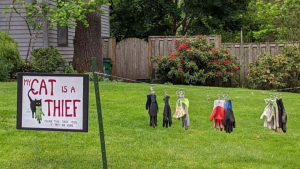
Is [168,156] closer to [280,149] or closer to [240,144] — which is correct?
[240,144]

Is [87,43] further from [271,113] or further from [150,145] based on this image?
[271,113]

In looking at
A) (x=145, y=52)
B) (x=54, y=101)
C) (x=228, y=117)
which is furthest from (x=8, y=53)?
(x=228, y=117)

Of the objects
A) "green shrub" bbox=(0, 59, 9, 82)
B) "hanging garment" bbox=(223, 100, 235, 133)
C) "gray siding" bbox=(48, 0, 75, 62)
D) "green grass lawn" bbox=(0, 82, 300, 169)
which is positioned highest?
"gray siding" bbox=(48, 0, 75, 62)

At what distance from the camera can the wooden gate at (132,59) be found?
17.2 meters

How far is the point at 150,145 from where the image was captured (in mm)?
6316

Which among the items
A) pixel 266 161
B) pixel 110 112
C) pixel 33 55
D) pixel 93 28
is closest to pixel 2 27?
pixel 33 55

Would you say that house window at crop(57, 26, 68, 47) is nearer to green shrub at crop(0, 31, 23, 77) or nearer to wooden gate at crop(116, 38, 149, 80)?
wooden gate at crop(116, 38, 149, 80)

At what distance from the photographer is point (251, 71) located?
15.2 m

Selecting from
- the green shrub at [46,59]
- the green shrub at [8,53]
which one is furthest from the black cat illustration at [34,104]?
the green shrub at [46,59]

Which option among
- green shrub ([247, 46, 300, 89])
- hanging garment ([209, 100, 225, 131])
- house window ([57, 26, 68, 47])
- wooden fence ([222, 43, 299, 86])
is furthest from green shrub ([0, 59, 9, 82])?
hanging garment ([209, 100, 225, 131])

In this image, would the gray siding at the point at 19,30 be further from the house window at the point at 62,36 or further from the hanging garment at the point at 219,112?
the hanging garment at the point at 219,112

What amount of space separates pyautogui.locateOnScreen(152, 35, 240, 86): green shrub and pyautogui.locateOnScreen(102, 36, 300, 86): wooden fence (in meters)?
0.65

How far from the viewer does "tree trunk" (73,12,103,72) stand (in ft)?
49.2

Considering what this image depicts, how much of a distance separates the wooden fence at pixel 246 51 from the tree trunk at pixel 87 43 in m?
4.55
